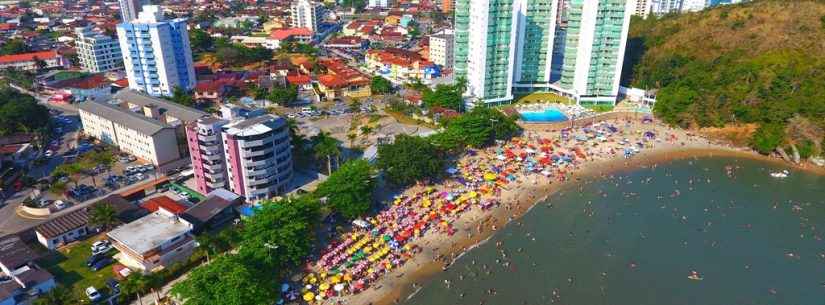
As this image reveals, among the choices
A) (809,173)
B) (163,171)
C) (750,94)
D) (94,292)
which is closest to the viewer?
(94,292)

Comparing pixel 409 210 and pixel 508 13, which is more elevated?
pixel 508 13

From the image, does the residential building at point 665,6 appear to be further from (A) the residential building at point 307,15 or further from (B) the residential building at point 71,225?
(B) the residential building at point 71,225

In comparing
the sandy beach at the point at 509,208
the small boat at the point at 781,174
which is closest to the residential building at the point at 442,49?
the sandy beach at the point at 509,208

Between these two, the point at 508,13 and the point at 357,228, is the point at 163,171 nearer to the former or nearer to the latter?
the point at 357,228

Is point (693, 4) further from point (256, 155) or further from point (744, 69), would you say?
point (256, 155)

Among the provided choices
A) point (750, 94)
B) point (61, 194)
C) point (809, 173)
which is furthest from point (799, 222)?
point (61, 194)

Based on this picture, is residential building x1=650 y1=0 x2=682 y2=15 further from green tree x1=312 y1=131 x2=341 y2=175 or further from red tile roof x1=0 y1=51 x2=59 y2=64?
red tile roof x1=0 y1=51 x2=59 y2=64
